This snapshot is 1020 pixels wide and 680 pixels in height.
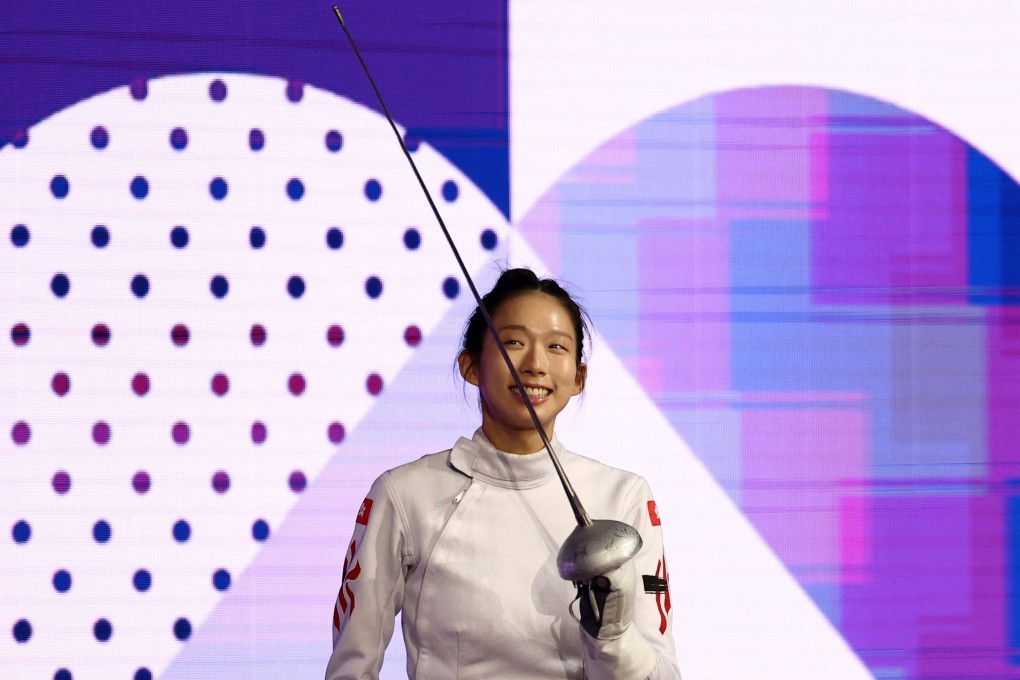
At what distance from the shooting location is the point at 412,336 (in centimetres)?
179

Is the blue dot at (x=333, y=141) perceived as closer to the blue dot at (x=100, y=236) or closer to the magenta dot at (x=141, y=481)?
the blue dot at (x=100, y=236)

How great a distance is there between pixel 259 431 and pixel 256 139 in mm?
470

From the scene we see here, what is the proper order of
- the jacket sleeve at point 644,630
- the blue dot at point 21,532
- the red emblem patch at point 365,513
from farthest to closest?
the blue dot at point 21,532, the red emblem patch at point 365,513, the jacket sleeve at point 644,630

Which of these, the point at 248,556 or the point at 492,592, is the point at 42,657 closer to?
the point at 248,556

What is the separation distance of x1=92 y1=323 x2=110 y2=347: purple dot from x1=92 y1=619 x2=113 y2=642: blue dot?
Result: 17.0 inches

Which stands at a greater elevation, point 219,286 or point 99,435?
point 219,286

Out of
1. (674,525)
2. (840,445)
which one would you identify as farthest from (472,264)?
(840,445)

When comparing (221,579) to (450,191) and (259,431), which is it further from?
(450,191)

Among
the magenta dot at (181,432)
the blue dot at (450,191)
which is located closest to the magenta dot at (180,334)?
the magenta dot at (181,432)

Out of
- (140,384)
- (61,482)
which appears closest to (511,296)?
(140,384)

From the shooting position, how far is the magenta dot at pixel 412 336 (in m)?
1.78

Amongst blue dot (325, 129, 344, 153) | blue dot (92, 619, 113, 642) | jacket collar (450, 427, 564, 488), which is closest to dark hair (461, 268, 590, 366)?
jacket collar (450, 427, 564, 488)

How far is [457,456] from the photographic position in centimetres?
122

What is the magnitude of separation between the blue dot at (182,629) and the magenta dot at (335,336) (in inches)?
19.3
